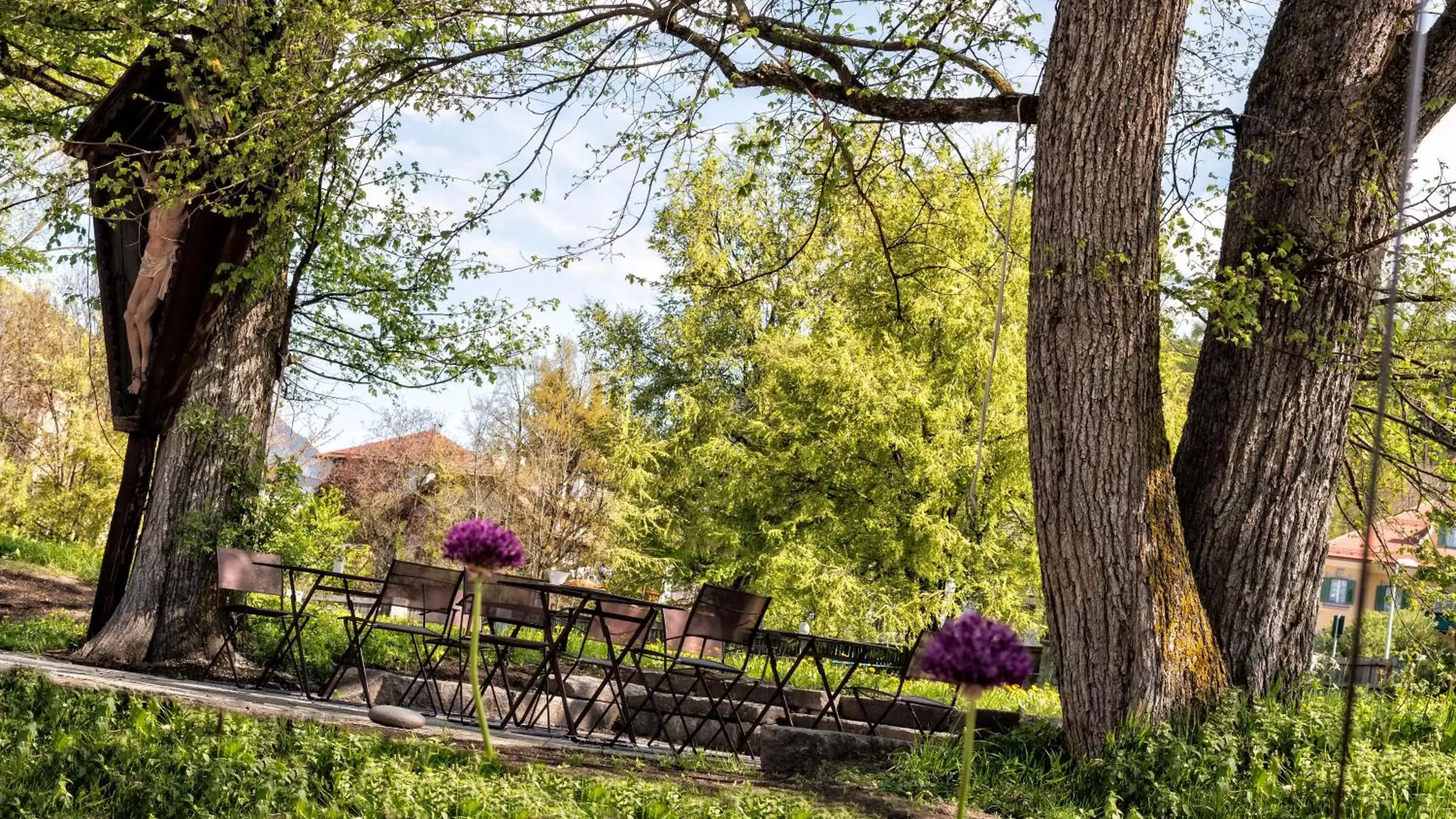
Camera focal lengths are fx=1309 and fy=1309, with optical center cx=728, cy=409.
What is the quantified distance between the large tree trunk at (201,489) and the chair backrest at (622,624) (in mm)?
3187

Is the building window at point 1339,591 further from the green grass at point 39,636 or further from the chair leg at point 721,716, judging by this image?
the green grass at point 39,636

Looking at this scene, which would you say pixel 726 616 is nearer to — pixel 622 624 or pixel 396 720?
pixel 622 624

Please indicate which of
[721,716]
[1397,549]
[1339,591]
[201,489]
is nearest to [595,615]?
[721,716]

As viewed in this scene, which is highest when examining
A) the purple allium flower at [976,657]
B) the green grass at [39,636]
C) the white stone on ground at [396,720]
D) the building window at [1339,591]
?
the building window at [1339,591]

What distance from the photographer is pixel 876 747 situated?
6.95m

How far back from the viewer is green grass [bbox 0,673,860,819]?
205 inches

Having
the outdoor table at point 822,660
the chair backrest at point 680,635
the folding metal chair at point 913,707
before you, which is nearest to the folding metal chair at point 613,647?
the chair backrest at point 680,635

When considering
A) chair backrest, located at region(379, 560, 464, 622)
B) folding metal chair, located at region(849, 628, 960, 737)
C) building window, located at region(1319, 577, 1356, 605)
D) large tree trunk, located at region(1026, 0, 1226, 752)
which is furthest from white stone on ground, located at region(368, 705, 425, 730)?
building window, located at region(1319, 577, 1356, 605)

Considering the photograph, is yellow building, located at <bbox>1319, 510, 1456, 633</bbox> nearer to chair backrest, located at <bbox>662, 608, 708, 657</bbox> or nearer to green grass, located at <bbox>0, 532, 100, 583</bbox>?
chair backrest, located at <bbox>662, 608, 708, 657</bbox>

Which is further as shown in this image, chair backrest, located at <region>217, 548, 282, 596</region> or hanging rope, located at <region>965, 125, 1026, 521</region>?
chair backrest, located at <region>217, 548, 282, 596</region>

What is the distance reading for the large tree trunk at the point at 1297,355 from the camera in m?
6.88

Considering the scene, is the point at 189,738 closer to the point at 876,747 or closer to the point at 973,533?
the point at 876,747

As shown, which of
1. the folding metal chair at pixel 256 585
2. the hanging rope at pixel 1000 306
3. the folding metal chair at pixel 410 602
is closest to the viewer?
the hanging rope at pixel 1000 306

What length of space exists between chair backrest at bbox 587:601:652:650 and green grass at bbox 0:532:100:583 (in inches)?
330
